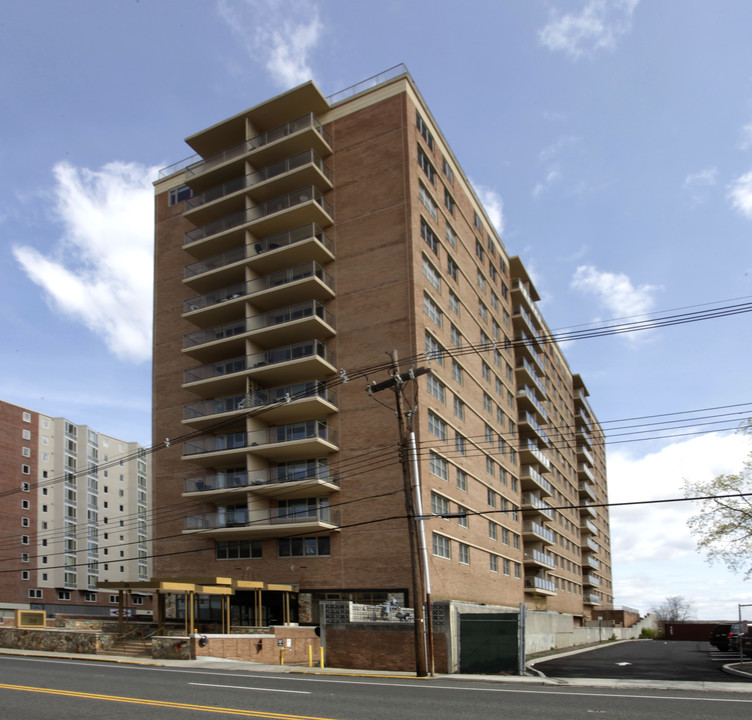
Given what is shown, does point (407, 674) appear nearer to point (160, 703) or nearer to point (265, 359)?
point (160, 703)

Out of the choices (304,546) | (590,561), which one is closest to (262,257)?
(304,546)

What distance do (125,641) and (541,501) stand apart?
4716cm

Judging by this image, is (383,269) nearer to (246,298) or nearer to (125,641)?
(246,298)

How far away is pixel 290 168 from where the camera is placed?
44.0 metres

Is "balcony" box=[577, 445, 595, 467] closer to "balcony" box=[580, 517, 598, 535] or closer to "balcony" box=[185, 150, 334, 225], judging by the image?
"balcony" box=[580, 517, 598, 535]

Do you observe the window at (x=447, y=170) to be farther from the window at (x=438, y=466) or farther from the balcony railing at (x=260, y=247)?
the window at (x=438, y=466)

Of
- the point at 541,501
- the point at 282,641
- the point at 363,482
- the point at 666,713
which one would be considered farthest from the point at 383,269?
the point at 541,501

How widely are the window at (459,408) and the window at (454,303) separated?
19.4 ft

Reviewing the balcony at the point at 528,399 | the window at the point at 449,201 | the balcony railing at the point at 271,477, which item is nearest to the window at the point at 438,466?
the balcony railing at the point at 271,477

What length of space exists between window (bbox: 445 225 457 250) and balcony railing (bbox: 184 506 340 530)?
20.3m

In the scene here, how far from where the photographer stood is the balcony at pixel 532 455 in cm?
6212

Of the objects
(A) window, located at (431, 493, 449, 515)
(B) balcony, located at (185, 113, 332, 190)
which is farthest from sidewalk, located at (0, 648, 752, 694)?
(B) balcony, located at (185, 113, 332, 190)

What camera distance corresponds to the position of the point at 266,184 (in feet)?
142

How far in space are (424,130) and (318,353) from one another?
16.6 metres
